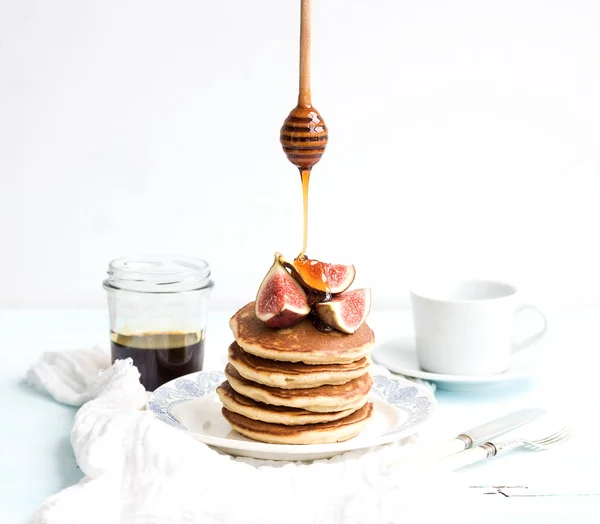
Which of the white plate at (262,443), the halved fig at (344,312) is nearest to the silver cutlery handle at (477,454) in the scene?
the white plate at (262,443)

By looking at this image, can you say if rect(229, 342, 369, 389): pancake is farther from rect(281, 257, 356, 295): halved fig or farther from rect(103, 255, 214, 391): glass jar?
rect(103, 255, 214, 391): glass jar

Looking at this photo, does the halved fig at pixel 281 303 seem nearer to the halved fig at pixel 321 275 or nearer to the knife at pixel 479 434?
the halved fig at pixel 321 275

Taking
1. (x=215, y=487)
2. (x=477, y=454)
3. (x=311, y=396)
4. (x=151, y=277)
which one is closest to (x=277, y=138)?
(x=151, y=277)

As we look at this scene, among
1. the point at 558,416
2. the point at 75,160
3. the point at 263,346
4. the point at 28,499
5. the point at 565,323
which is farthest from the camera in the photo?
the point at 75,160

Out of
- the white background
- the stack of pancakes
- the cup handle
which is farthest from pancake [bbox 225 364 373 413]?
the white background

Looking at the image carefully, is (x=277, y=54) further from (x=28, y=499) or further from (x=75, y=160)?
(x=28, y=499)

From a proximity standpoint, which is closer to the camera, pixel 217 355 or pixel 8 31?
pixel 217 355

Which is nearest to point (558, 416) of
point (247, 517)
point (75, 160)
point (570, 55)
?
point (247, 517)
